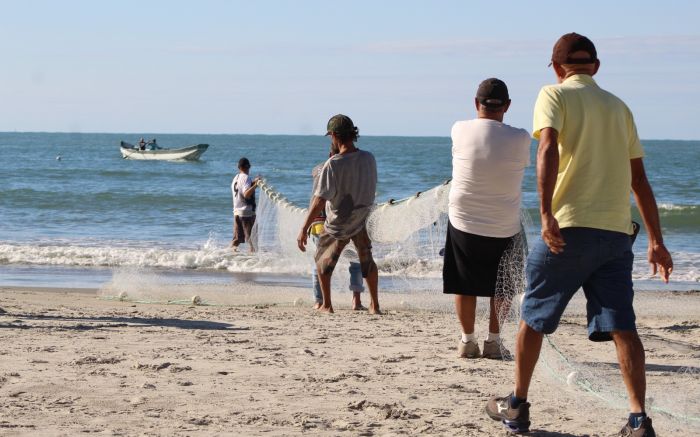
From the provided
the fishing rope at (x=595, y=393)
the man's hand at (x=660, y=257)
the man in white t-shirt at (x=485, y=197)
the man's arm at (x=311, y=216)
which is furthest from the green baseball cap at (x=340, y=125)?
the man's hand at (x=660, y=257)

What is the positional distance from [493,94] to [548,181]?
181cm

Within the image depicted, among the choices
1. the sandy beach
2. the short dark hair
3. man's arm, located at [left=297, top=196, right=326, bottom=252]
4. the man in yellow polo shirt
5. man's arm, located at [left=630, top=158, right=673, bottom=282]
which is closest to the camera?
the man in yellow polo shirt

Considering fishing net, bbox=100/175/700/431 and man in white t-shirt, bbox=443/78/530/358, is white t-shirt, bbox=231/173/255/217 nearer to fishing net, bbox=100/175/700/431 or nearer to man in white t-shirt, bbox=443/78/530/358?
fishing net, bbox=100/175/700/431

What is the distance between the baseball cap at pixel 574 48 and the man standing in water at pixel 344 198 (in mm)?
3736

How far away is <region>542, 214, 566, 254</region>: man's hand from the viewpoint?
3.91 meters

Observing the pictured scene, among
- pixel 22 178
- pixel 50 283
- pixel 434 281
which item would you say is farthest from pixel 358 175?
pixel 22 178

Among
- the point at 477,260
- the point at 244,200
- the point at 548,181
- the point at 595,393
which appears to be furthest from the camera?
the point at 244,200

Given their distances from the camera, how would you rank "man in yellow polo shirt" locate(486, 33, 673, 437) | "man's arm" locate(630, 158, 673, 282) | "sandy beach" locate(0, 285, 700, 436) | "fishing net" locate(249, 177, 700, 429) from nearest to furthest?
1. "man in yellow polo shirt" locate(486, 33, 673, 437)
2. "man's arm" locate(630, 158, 673, 282)
3. "sandy beach" locate(0, 285, 700, 436)
4. "fishing net" locate(249, 177, 700, 429)

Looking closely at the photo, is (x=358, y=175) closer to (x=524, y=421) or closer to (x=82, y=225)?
(x=524, y=421)

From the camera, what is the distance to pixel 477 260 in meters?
5.66

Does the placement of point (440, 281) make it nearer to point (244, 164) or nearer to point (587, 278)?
point (587, 278)

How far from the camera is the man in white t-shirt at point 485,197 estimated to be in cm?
554

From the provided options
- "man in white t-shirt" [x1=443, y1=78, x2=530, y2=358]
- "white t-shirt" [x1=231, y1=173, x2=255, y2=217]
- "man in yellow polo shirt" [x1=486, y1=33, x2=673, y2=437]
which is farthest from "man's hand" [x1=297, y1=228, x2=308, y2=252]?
"white t-shirt" [x1=231, y1=173, x2=255, y2=217]

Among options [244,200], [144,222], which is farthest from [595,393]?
[144,222]
